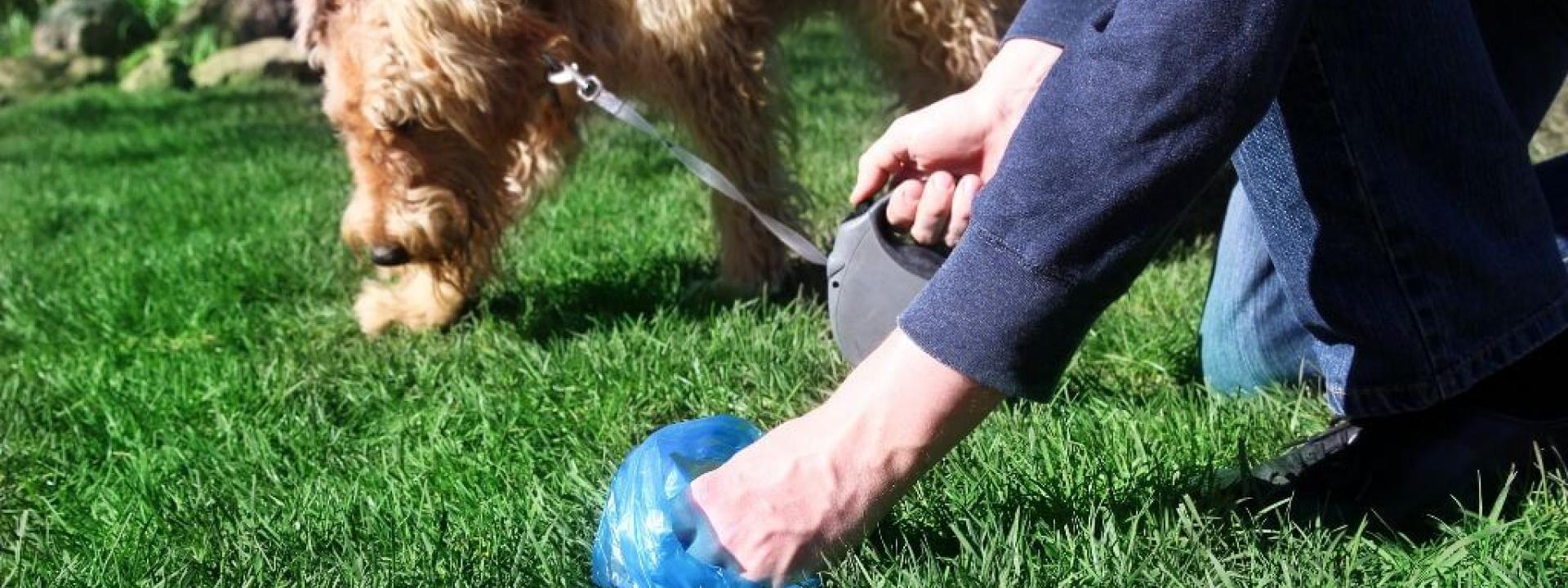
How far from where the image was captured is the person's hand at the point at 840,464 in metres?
1.61

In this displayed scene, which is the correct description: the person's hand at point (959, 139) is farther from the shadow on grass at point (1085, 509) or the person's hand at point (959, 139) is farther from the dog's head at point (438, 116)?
the dog's head at point (438, 116)

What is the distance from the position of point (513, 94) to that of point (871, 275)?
4.45 feet

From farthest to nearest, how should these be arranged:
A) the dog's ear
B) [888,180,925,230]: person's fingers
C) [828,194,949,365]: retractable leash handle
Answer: the dog's ear < [828,194,949,365]: retractable leash handle < [888,180,925,230]: person's fingers

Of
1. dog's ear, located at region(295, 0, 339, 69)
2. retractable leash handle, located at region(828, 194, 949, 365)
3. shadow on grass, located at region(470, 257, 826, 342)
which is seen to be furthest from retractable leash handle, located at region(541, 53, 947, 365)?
dog's ear, located at region(295, 0, 339, 69)

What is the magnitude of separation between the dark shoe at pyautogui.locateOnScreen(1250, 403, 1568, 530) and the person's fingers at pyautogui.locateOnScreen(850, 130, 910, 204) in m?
0.60

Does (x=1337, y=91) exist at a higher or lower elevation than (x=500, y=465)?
higher

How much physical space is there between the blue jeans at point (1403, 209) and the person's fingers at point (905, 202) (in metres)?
0.44

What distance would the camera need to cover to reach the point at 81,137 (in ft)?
27.8

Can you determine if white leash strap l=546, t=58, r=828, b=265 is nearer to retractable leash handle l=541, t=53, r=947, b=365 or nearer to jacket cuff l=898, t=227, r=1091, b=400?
retractable leash handle l=541, t=53, r=947, b=365

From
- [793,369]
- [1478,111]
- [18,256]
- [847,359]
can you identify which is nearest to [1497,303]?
[1478,111]

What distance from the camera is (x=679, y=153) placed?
2.98 m

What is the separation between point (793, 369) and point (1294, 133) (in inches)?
51.0

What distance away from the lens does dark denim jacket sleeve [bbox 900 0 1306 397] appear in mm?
1495

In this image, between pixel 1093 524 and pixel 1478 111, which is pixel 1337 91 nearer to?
pixel 1478 111
